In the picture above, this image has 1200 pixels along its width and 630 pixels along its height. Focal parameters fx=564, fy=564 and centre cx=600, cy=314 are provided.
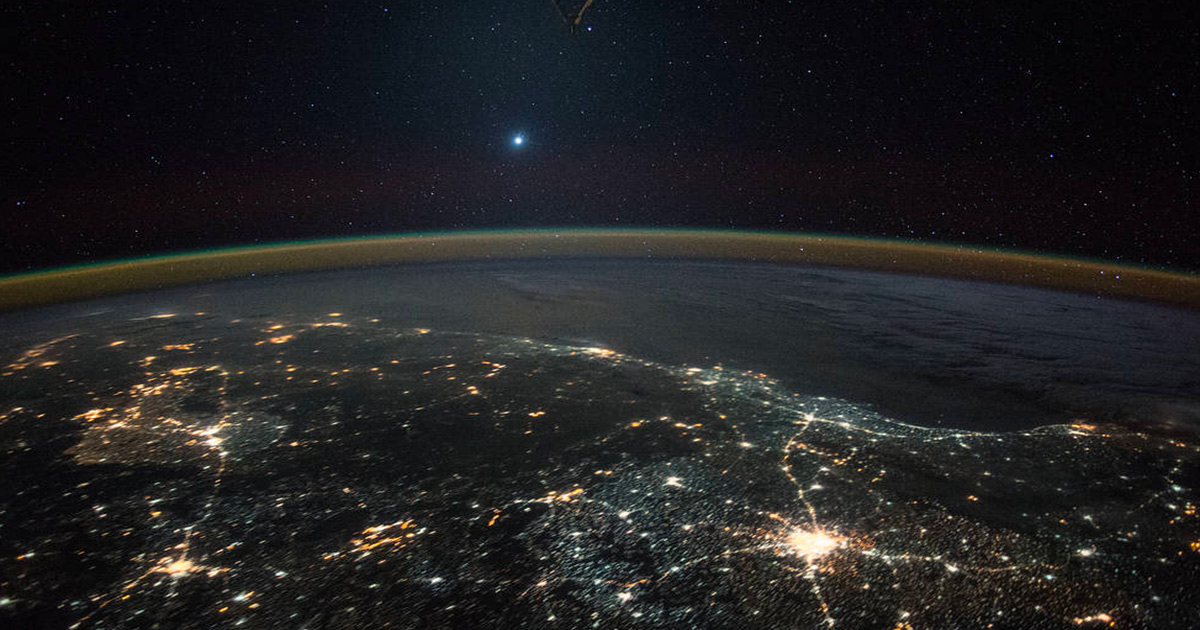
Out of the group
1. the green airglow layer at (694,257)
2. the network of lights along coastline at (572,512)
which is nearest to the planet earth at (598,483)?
the network of lights along coastline at (572,512)

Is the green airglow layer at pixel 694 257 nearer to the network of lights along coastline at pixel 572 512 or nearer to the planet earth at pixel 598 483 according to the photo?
the planet earth at pixel 598 483

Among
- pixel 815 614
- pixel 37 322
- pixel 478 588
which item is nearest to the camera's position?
pixel 815 614

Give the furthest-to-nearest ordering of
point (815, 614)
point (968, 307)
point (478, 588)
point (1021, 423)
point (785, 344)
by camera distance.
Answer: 1. point (968, 307)
2. point (785, 344)
3. point (1021, 423)
4. point (478, 588)
5. point (815, 614)

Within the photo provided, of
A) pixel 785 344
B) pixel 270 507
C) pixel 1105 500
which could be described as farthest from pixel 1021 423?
pixel 270 507

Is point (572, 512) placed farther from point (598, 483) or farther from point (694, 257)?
point (694, 257)

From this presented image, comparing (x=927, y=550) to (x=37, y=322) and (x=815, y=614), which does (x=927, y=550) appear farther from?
(x=37, y=322)

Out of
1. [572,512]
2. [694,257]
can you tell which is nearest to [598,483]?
[572,512]
